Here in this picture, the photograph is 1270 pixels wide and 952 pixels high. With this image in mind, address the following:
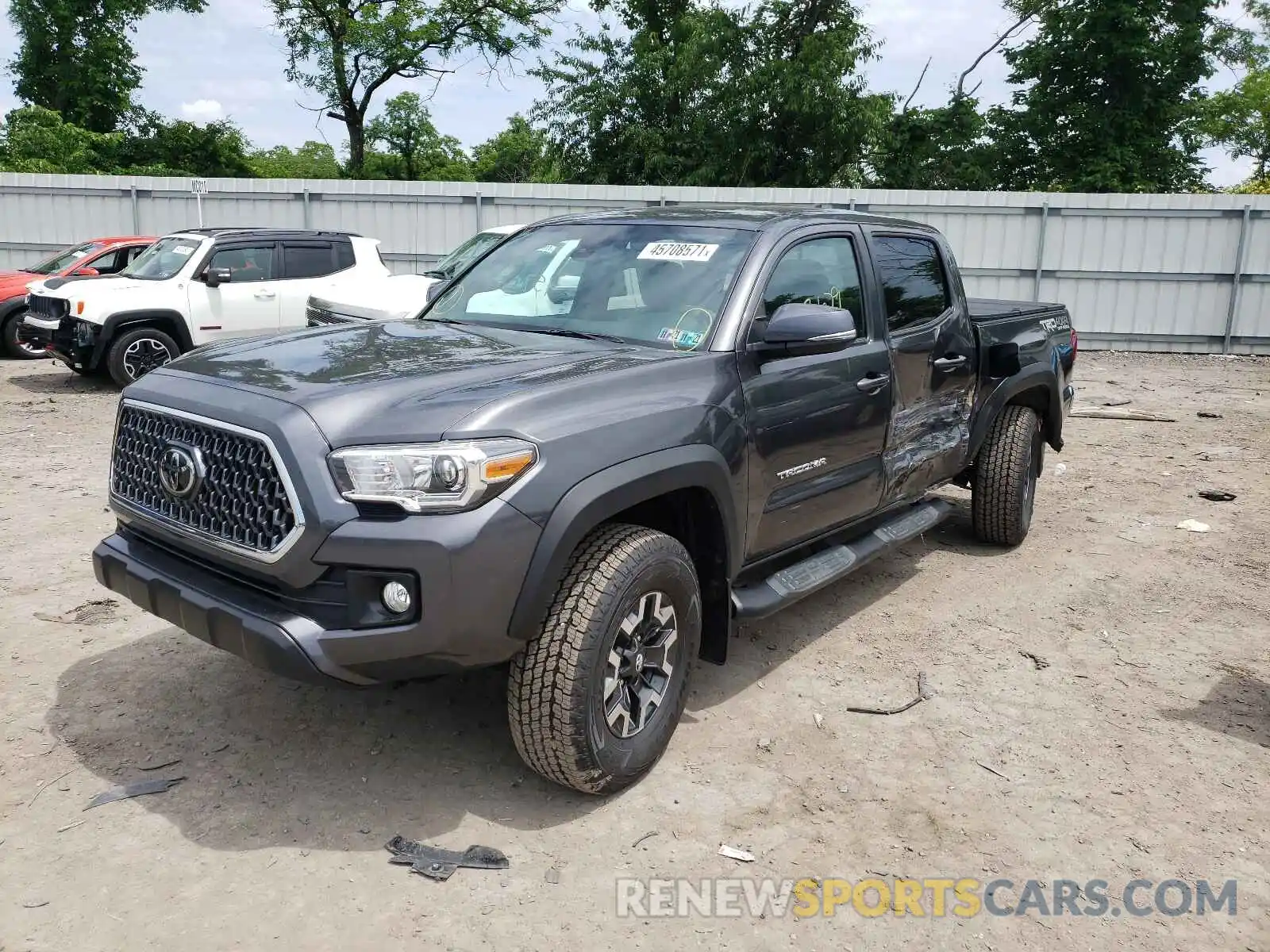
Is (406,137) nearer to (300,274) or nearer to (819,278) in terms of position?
(300,274)

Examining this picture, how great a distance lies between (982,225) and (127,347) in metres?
12.6

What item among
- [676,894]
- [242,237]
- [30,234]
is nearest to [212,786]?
[676,894]

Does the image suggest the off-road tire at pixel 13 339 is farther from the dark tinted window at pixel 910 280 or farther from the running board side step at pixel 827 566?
the running board side step at pixel 827 566

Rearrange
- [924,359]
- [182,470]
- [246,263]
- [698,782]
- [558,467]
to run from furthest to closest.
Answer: [246,263] < [924,359] < [698,782] < [182,470] < [558,467]

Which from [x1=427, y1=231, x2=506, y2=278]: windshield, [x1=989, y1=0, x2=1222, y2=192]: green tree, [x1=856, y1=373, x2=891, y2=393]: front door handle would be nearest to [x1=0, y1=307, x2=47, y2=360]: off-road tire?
[x1=427, y1=231, x2=506, y2=278]: windshield

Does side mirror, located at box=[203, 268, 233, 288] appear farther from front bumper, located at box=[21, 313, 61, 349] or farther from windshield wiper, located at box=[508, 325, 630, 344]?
windshield wiper, located at box=[508, 325, 630, 344]

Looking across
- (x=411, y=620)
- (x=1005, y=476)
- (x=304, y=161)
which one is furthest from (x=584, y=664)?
(x=304, y=161)

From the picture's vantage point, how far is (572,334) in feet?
12.6

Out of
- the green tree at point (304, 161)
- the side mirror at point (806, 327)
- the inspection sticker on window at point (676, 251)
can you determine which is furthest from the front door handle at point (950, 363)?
the green tree at point (304, 161)

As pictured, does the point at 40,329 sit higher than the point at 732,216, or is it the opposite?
the point at 732,216

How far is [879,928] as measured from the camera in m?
2.71

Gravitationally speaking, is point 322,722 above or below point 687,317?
below

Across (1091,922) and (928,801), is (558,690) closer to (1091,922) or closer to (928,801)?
(928,801)

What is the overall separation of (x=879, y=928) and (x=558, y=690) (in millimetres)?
1095
